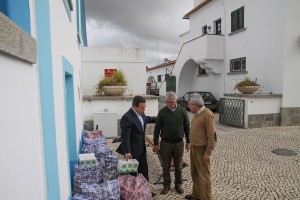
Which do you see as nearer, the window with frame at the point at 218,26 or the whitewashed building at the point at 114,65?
the whitewashed building at the point at 114,65

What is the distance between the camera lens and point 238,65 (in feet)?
48.4

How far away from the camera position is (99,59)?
40.2 feet

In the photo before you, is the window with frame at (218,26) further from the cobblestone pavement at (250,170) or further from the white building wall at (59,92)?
the white building wall at (59,92)

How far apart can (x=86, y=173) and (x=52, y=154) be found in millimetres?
1955

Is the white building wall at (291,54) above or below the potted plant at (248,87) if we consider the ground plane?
above

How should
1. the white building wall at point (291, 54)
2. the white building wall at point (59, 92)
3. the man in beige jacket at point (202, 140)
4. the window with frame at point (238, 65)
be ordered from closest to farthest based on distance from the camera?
the white building wall at point (59, 92), the man in beige jacket at point (202, 140), the white building wall at point (291, 54), the window with frame at point (238, 65)

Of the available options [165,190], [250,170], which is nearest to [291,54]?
[250,170]

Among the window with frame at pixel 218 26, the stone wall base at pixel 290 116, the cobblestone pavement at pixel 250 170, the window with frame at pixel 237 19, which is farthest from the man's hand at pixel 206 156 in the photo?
the window with frame at pixel 218 26

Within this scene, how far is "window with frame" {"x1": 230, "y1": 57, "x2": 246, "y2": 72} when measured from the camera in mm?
14273

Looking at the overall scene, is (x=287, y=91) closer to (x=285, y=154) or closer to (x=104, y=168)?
(x=285, y=154)

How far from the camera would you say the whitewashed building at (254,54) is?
11.0m

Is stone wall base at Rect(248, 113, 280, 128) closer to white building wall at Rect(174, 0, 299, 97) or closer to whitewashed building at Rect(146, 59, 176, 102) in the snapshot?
white building wall at Rect(174, 0, 299, 97)

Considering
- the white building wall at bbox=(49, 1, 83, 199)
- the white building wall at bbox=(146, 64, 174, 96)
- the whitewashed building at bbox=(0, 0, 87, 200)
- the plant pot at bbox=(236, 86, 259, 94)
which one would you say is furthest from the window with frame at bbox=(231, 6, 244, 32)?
the whitewashed building at bbox=(0, 0, 87, 200)

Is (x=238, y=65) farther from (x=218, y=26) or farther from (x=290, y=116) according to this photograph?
(x=290, y=116)
